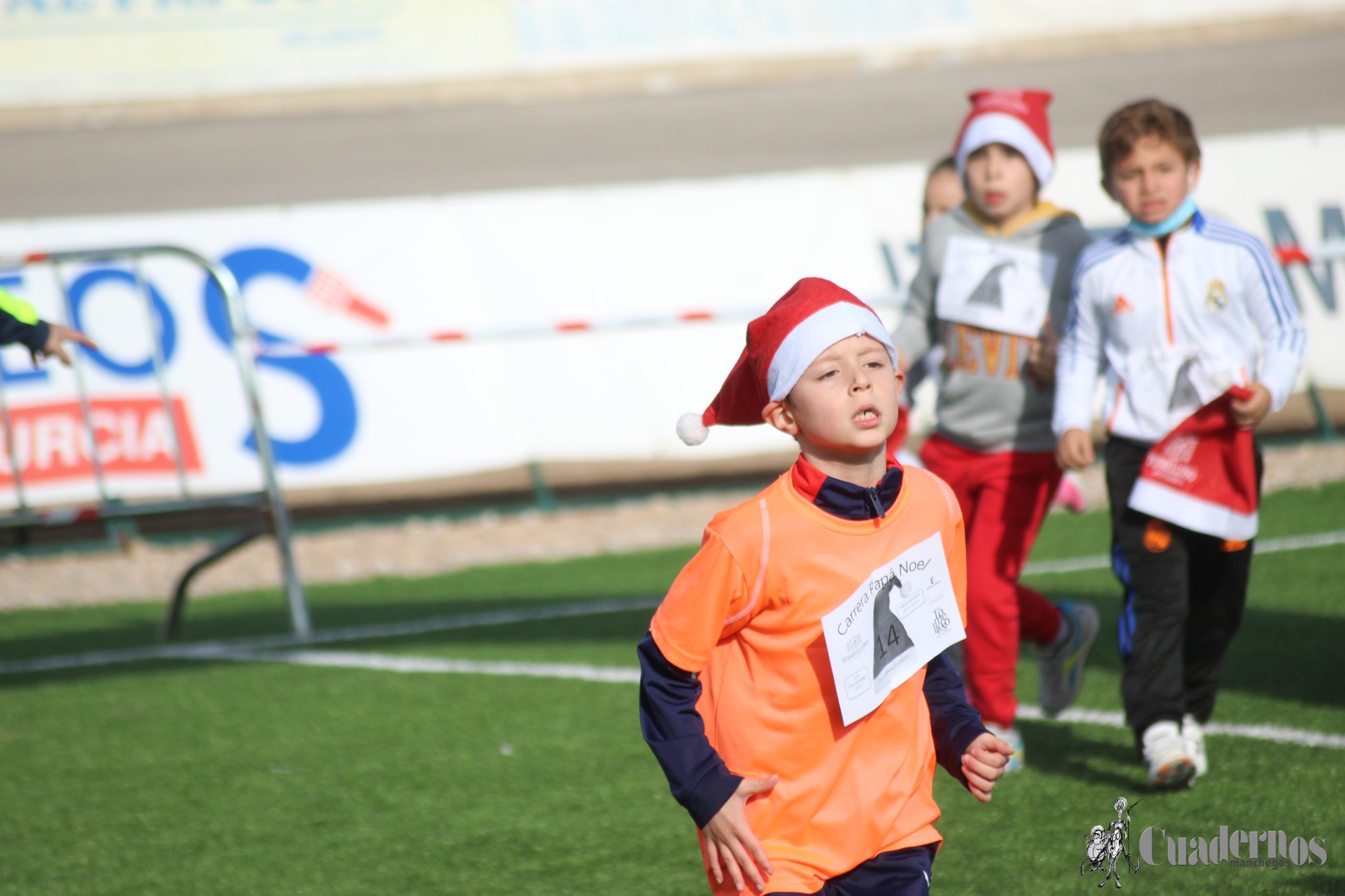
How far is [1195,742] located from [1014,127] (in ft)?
6.22

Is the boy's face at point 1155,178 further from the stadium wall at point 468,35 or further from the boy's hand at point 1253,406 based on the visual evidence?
the stadium wall at point 468,35

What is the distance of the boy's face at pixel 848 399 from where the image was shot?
2512 mm

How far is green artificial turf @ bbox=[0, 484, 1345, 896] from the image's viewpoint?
12.7ft

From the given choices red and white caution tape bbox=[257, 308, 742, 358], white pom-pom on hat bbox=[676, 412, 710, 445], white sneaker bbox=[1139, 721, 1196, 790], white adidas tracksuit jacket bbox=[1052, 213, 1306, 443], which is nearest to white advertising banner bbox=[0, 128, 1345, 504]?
red and white caution tape bbox=[257, 308, 742, 358]

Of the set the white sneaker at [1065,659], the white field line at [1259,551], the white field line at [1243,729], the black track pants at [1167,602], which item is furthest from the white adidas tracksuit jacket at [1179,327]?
the white field line at [1259,551]

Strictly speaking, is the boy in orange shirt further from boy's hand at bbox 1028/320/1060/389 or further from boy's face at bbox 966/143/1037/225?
boy's face at bbox 966/143/1037/225

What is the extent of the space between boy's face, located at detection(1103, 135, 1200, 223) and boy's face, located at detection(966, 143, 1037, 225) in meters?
0.44

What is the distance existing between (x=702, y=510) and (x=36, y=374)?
419 cm

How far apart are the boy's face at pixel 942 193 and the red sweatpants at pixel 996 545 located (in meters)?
1.34

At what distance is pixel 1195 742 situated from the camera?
4.22 m

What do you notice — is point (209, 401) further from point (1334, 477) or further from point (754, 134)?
point (754, 134)

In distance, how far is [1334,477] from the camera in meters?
8.98

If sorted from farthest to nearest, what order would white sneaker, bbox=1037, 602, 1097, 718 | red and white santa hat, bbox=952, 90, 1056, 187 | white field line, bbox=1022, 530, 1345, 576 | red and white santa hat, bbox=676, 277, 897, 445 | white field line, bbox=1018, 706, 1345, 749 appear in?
white field line, bbox=1022, 530, 1345, 576 < white sneaker, bbox=1037, 602, 1097, 718 < red and white santa hat, bbox=952, 90, 1056, 187 < white field line, bbox=1018, 706, 1345, 749 < red and white santa hat, bbox=676, 277, 897, 445

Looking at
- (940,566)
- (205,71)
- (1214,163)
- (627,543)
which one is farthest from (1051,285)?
(205,71)
